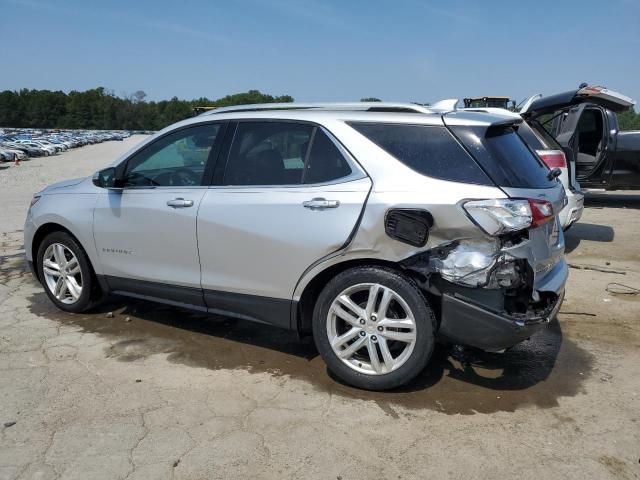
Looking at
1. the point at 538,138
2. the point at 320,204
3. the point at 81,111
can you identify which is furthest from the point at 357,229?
the point at 81,111

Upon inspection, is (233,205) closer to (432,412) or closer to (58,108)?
(432,412)

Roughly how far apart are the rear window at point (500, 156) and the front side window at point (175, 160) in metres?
1.88

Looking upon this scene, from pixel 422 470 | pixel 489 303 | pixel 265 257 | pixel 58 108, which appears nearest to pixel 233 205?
pixel 265 257

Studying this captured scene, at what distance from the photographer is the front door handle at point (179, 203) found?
415cm

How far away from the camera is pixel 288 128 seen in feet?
13.1

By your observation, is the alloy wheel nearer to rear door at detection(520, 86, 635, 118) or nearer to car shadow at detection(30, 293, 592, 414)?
car shadow at detection(30, 293, 592, 414)

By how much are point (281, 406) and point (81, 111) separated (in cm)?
17859

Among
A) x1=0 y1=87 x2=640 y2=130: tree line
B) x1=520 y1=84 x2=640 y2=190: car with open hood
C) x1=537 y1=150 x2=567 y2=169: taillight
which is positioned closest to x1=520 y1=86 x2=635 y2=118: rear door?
x1=537 y1=150 x2=567 y2=169: taillight

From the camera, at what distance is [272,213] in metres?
3.77

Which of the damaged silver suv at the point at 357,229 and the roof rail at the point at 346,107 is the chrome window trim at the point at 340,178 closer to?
the damaged silver suv at the point at 357,229

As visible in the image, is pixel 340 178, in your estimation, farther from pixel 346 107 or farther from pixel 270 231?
pixel 346 107

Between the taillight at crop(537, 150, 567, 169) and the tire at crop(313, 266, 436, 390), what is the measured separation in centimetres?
445

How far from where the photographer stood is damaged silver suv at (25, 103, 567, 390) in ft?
10.8

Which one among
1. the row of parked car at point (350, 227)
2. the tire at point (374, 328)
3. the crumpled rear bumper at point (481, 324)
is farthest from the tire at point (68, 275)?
the crumpled rear bumper at point (481, 324)
